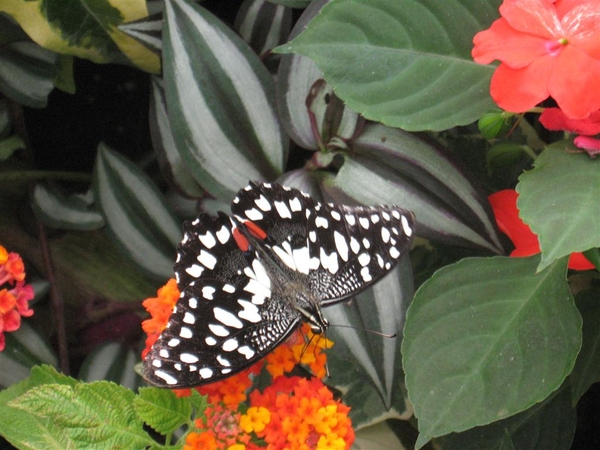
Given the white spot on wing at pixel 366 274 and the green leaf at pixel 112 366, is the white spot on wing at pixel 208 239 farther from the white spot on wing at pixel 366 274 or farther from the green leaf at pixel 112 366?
the green leaf at pixel 112 366

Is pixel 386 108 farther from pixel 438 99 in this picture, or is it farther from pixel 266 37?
pixel 266 37

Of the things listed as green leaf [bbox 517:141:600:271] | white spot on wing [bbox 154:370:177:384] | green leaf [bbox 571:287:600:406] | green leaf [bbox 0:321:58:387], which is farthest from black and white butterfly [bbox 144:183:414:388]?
green leaf [bbox 0:321:58:387]

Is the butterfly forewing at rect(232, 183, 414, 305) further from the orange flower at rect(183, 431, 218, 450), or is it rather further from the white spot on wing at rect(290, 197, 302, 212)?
the orange flower at rect(183, 431, 218, 450)

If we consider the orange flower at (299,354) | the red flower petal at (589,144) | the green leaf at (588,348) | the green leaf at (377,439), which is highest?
the red flower petal at (589,144)

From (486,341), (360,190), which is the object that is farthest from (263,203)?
(486,341)

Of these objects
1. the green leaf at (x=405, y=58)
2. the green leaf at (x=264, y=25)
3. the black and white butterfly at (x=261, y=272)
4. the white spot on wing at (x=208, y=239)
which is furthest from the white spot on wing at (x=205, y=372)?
the green leaf at (x=264, y=25)

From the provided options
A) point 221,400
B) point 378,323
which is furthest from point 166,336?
point 378,323
